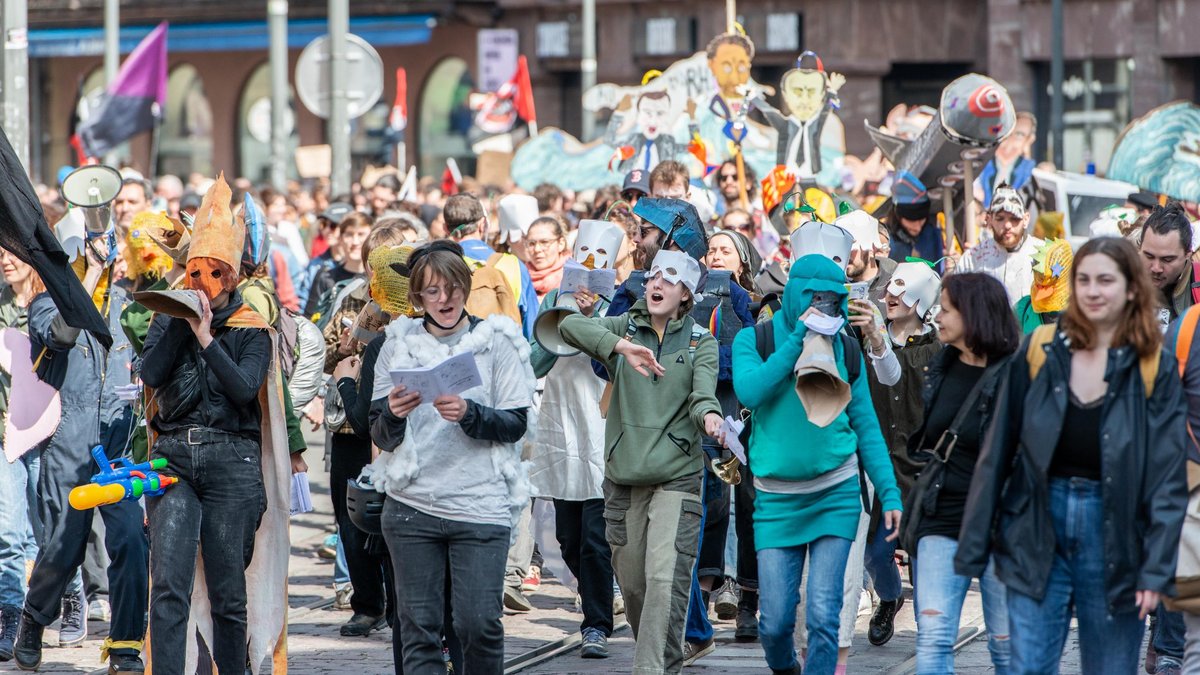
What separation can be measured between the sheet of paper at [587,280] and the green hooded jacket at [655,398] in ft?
2.28

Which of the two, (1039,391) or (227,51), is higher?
(227,51)

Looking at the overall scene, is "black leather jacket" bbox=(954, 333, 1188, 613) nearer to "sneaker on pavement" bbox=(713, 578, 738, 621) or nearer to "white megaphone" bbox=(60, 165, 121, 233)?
"sneaker on pavement" bbox=(713, 578, 738, 621)

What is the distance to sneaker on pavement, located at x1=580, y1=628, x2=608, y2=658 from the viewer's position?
336 inches

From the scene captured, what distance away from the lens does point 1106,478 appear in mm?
5621

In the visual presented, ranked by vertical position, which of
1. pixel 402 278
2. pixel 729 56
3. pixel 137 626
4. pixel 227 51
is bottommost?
pixel 137 626

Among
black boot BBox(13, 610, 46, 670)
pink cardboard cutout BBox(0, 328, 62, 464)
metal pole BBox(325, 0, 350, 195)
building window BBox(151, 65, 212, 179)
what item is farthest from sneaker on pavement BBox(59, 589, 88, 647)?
building window BBox(151, 65, 212, 179)

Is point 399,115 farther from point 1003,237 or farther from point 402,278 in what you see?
point 402,278

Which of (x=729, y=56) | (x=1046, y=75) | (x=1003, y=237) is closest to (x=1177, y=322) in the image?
(x=1003, y=237)

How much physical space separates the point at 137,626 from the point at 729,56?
8032mm

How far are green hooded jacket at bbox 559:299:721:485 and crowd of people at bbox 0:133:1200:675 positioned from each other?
1 centimetres

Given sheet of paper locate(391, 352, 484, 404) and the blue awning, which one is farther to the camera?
the blue awning

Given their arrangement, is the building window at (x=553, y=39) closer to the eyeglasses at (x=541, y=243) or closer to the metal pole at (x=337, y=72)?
the metal pole at (x=337, y=72)

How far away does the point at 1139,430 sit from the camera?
221 inches

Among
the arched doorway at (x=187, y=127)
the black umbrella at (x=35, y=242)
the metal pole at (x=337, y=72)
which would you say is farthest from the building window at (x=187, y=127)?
the black umbrella at (x=35, y=242)
